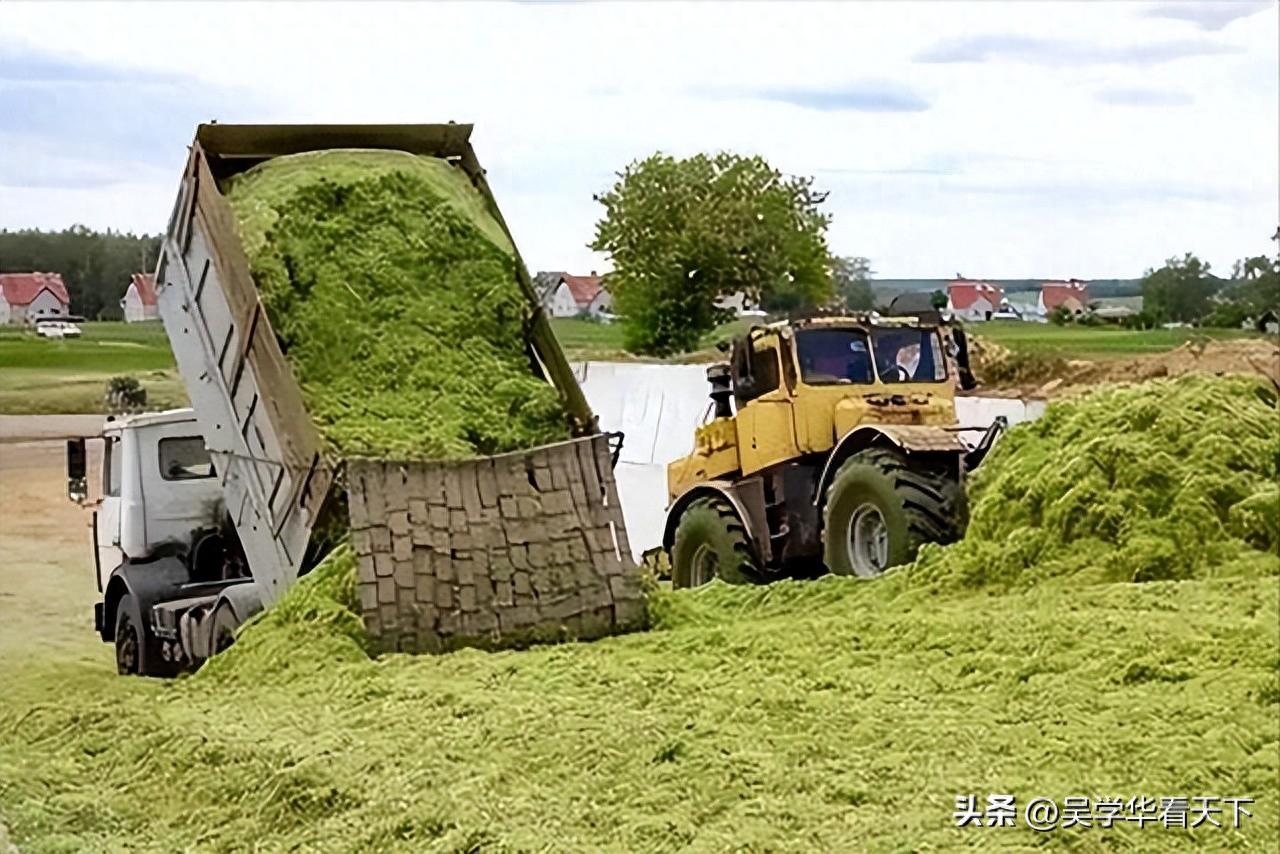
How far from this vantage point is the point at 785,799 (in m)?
3.74

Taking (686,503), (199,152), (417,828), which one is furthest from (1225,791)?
(686,503)

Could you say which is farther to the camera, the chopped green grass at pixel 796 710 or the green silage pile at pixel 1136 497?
the green silage pile at pixel 1136 497

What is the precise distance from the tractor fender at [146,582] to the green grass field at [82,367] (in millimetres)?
722

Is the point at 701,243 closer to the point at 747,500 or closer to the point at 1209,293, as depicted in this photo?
the point at 747,500

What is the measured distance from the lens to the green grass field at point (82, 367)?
5.14m

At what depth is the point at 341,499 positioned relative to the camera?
5.82 m

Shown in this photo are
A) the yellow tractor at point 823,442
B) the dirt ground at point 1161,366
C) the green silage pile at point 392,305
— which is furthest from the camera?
the yellow tractor at point 823,442

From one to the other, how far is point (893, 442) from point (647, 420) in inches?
177

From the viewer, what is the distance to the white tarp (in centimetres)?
1138

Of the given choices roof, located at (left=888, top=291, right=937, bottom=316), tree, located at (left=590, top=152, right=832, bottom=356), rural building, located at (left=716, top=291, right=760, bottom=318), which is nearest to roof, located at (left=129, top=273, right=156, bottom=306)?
roof, located at (left=888, top=291, right=937, bottom=316)

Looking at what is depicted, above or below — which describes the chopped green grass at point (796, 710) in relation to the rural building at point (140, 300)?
below

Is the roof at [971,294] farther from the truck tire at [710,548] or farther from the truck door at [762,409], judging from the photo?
the truck tire at [710,548]

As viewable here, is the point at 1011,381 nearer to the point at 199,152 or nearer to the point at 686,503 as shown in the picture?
the point at 686,503

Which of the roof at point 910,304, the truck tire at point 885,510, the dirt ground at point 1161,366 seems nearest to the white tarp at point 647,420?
the dirt ground at point 1161,366
